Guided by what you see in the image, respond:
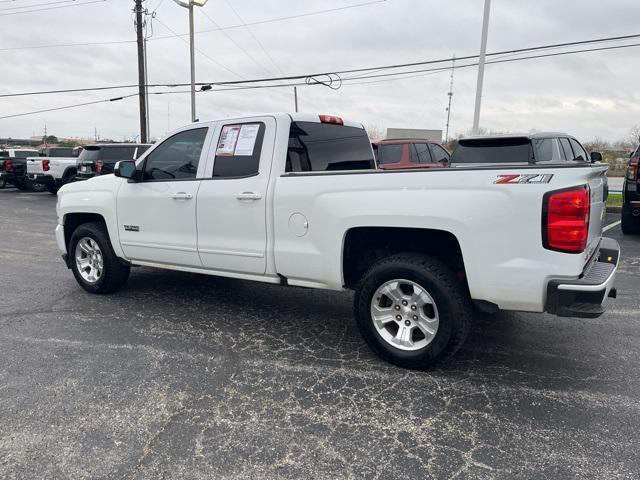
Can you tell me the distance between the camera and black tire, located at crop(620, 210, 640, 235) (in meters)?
9.27

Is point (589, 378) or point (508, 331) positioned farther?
point (508, 331)

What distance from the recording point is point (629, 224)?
9.40m

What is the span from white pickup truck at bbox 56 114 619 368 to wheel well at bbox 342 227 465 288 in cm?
1

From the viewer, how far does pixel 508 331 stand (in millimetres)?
4445

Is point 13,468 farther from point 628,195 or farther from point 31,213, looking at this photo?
point 31,213

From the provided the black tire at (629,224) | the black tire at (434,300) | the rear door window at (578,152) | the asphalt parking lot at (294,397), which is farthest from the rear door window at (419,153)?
the black tire at (434,300)

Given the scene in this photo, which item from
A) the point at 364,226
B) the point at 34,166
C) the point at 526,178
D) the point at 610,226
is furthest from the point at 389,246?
the point at 34,166

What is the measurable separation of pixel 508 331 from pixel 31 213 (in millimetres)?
13655

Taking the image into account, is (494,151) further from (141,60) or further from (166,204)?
(141,60)

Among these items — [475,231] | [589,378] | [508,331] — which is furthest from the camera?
[508,331]

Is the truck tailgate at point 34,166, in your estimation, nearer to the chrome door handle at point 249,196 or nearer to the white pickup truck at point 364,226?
the white pickup truck at point 364,226

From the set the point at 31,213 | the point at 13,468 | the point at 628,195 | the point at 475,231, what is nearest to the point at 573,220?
the point at 475,231

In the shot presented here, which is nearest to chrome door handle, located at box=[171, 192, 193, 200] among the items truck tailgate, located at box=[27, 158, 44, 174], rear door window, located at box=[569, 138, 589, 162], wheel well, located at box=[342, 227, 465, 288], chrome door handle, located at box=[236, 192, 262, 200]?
chrome door handle, located at box=[236, 192, 262, 200]

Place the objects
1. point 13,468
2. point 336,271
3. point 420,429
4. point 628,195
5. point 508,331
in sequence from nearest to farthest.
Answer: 1. point 13,468
2. point 420,429
3. point 336,271
4. point 508,331
5. point 628,195
